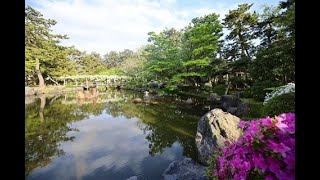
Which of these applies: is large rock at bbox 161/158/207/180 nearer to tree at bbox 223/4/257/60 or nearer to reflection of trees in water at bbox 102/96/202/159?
reflection of trees in water at bbox 102/96/202/159

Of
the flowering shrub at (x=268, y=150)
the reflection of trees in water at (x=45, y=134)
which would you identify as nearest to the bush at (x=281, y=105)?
the flowering shrub at (x=268, y=150)

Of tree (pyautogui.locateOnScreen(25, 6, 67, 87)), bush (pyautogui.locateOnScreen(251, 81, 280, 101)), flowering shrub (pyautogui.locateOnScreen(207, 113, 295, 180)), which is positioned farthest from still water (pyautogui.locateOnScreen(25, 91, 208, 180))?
tree (pyautogui.locateOnScreen(25, 6, 67, 87))

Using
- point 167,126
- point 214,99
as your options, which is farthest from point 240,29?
point 167,126

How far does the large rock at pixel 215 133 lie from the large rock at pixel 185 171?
0.47 meters

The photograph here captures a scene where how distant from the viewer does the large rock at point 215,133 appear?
5579 millimetres

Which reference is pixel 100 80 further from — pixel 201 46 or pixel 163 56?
pixel 201 46

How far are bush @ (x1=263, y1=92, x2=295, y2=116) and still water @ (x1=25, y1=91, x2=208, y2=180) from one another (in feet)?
7.48

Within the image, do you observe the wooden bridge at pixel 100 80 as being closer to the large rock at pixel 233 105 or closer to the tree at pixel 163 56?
the tree at pixel 163 56

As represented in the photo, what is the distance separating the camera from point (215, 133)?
5707mm

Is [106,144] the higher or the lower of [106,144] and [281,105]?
the lower

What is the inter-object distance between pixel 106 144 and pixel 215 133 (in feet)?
12.7

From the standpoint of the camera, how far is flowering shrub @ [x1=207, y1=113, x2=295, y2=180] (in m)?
1.15

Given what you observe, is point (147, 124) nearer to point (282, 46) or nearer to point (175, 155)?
point (175, 155)
